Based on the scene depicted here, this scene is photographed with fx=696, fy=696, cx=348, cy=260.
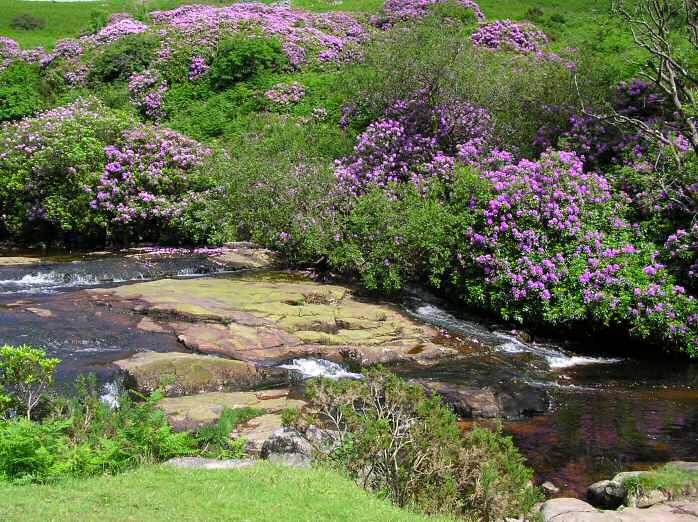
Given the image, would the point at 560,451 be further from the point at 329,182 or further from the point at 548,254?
the point at 329,182

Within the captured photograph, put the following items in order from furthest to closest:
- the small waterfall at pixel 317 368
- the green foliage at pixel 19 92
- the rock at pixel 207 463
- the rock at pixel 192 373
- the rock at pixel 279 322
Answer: the green foliage at pixel 19 92, the rock at pixel 279 322, the small waterfall at pixel 317 368, the rock at pixel 192 373, the rock at pixel 207 463

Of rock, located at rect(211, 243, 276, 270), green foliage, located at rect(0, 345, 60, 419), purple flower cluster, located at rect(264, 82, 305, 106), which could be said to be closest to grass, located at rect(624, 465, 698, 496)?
green foliage, located at rect(0, 345, 60, 419)

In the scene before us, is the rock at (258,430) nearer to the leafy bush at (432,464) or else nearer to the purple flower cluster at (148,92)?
the leafy bush at (432,464)

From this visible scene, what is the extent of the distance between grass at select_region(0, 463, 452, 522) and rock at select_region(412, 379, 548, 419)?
481 cm

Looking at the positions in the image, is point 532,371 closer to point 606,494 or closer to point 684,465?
point 684,465

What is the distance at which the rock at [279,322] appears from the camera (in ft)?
42.4

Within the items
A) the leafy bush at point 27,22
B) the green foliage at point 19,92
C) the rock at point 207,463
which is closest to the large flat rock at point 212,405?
the rock at point 207,463

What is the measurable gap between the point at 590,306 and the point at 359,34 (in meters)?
28.0

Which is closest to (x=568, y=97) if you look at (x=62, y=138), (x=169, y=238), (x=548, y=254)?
(x=548, y=254)

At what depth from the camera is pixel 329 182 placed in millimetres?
19969

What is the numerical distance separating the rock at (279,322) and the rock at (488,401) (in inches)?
71.2

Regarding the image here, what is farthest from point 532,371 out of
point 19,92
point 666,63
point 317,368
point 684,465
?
point 19,92

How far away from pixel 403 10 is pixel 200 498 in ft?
116

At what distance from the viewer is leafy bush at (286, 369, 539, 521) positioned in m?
6.75
